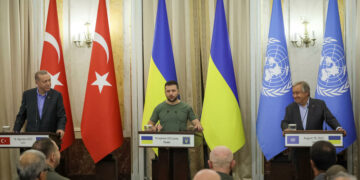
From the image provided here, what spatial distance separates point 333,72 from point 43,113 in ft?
12.8

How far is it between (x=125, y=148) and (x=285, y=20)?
326 centimetres

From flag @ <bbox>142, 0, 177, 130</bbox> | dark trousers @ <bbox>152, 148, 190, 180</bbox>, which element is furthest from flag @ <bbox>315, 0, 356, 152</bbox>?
dark trousers @ <bbox>152, 148, 190, 180</bbox>

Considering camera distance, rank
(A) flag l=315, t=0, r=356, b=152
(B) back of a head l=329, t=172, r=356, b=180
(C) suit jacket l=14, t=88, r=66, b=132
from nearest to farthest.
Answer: (B) back of a head l=329, t=172, r=356, b=180 < (C) suit jacket l=14, t=88, r=66, b=132 < (A) flag l=315, t=0, r=356, b=152

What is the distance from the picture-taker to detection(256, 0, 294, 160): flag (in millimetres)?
6203

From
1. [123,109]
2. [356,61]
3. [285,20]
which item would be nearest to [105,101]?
[123,109]

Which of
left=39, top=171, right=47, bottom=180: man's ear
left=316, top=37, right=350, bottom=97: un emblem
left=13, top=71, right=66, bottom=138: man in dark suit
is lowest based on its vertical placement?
left=39, top=171, right=47, bottom=180: man's ear

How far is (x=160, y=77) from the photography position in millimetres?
6543

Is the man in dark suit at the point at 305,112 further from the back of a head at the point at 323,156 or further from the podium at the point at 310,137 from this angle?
the back of a head at the point at 323,156

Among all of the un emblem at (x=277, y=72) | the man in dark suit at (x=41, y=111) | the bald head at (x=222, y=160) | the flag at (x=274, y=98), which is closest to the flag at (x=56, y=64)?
the man in dark suit at (x=41, y=111)

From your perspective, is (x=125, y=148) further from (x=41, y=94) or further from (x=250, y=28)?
(x=250, y=28)

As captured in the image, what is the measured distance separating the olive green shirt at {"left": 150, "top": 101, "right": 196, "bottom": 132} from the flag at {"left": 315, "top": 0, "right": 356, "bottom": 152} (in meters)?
1.93

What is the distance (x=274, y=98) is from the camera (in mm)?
6234

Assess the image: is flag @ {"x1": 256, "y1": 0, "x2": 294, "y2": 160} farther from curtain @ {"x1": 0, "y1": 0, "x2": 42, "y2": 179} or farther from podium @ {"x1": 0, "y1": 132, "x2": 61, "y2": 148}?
curtain @ {"x1": 0, "y1": 0, "x2": 42, "y2": 179}

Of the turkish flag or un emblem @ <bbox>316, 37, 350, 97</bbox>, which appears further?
un emblem @ <bbox>316, 37, 350, 97</bbox>
